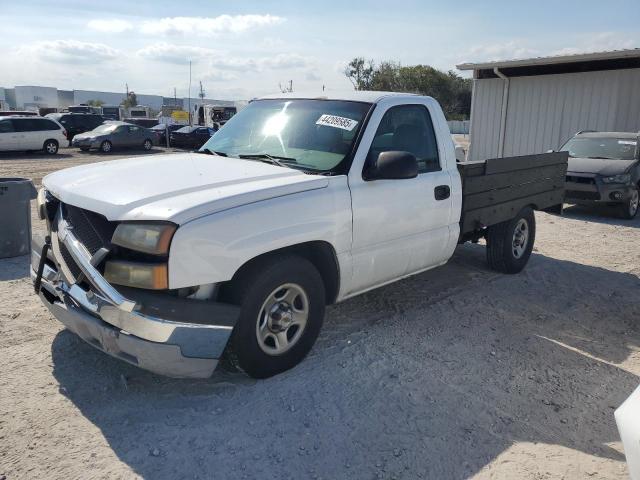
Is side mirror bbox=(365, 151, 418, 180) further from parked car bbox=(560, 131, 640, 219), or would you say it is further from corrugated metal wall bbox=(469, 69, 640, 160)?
corrugated metal wall bbox=(469, 69, 640, 160)

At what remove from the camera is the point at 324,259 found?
12.7 ft

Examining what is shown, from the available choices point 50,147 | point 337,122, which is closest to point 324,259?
point 337,122

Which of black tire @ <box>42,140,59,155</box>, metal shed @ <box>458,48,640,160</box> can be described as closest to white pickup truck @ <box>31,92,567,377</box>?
metal shed @ <box>458,48,640,160</box>

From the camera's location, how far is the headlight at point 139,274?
9.69ft

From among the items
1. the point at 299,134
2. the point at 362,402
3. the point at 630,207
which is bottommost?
the point at 362,402

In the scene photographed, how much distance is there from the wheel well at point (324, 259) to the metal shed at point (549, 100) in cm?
1280

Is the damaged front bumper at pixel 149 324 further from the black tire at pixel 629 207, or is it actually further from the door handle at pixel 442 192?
the black tire at pixel 629 207

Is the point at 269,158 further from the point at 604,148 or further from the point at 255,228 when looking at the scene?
the point at 604,148

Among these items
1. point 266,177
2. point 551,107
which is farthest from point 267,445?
point 551,107

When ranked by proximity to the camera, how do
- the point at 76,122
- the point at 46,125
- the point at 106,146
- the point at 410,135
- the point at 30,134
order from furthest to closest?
the point at 76,122, the point at 106,146, the point at 46,125, the point at 30,134, the point at 410,135

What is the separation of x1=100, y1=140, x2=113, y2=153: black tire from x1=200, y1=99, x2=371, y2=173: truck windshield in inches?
885

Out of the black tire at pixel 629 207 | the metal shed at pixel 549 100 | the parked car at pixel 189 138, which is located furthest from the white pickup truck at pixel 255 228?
the parked car at pixel 189 138

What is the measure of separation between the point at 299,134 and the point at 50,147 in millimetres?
22243

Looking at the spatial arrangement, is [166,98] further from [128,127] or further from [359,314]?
[359,314]
